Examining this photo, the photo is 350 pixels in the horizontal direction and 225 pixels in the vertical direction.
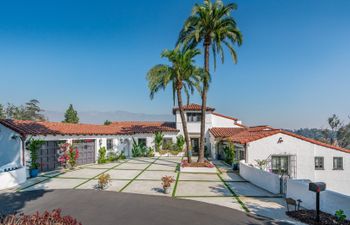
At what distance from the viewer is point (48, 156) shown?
66.2 ft

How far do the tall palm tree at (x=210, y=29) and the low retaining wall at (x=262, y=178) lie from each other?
5154 millimetres

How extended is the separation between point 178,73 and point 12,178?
1480cm

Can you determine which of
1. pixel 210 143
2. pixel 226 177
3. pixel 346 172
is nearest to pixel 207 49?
pixel 226 177

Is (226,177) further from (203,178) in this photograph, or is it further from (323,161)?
(323,161)

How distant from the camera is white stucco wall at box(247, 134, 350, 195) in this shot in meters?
19.8

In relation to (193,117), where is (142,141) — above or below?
below

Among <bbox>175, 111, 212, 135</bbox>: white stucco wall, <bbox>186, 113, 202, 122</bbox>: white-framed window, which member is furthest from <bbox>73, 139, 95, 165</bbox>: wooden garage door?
<bbox>186, 113, 202, 122</bbox>: white-framed window

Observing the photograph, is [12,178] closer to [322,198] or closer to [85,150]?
[85,150]

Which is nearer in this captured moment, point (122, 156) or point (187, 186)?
point (187, 186)

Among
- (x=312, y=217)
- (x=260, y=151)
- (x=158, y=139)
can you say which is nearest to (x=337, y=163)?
(x=260, y=151)

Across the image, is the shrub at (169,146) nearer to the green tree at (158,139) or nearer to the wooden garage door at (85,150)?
the green tree at (158,139)

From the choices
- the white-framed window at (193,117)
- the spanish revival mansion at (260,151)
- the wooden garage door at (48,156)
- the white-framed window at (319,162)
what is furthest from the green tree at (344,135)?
the wooden garage door at (48,156)

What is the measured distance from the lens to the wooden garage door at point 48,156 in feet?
63.5

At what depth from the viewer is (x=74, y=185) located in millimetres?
14664
